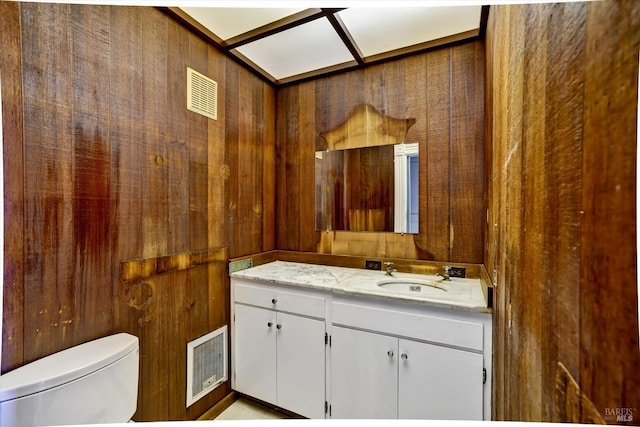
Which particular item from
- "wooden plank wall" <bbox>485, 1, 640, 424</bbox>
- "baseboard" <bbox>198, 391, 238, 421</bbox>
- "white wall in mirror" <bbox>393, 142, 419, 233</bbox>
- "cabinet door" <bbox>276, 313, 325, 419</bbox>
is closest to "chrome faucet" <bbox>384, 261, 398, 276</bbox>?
"white wall in mirror" <bbox>393, 142, 419, 233</bbox>

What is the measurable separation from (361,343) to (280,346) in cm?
52

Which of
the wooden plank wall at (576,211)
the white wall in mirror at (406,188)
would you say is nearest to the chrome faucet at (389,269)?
the white wall in mirror at (406,188)

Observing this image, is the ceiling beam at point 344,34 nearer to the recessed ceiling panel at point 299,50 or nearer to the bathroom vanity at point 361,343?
the recessed ceiling panel at point 299,50

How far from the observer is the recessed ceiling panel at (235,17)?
1321mm

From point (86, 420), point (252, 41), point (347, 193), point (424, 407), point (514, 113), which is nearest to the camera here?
point (514, 113)

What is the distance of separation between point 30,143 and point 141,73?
22.7 inches

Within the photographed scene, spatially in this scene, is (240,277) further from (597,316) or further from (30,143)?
(597,316)

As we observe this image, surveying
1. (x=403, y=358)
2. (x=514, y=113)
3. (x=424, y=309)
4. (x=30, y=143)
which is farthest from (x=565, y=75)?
(x=30, y=143)

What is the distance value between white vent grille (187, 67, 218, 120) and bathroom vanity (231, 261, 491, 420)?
105 cm

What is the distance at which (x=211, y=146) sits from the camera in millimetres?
1644

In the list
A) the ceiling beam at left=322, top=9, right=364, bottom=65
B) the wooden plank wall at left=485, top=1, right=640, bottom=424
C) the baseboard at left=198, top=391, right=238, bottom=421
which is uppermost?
the ceiling beam at left=322, top=9, right=364, bottom=65

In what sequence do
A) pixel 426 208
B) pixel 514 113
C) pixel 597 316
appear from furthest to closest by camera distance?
pixel 426 208 < pixel 514 113 < pixel 597 316

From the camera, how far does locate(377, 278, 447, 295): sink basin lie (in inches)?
59.3

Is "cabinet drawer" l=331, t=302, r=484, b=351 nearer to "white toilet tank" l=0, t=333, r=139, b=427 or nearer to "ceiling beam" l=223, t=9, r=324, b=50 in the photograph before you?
"white toilet tank" l=0, t=333, r=139, b=427
